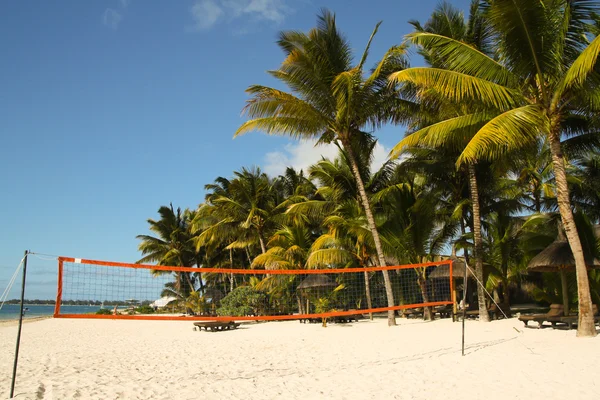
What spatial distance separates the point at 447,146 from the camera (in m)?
14.9

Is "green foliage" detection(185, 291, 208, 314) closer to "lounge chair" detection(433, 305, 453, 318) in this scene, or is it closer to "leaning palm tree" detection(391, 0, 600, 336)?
"lounge chair" detection(433, 305, 453, 318)

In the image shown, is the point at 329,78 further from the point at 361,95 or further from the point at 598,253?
the point at 598,253

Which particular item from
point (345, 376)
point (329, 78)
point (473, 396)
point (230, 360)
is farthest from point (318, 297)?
point (473, 396)

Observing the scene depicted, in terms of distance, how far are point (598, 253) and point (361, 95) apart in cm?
853

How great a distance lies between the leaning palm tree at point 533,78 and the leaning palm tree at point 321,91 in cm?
320

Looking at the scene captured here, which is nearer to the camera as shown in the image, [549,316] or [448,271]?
[549,316]

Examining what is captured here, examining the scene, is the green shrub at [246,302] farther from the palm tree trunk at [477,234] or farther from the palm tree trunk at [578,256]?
the palm tree trunk at [578,256]

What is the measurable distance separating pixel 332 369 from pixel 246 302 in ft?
48.0

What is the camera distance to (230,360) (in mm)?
9117

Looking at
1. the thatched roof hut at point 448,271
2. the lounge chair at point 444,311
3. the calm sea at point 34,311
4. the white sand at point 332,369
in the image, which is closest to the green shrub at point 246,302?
the lounge chair at point 444,311

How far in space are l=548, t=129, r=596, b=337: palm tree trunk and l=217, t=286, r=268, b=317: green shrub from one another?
14432 millimetres

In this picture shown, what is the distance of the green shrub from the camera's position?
21734 millimetres

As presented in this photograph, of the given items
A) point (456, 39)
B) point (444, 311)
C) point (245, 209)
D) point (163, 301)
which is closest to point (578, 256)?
point (456, 39)

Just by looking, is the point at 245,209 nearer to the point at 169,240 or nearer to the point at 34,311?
the point at 169,240
